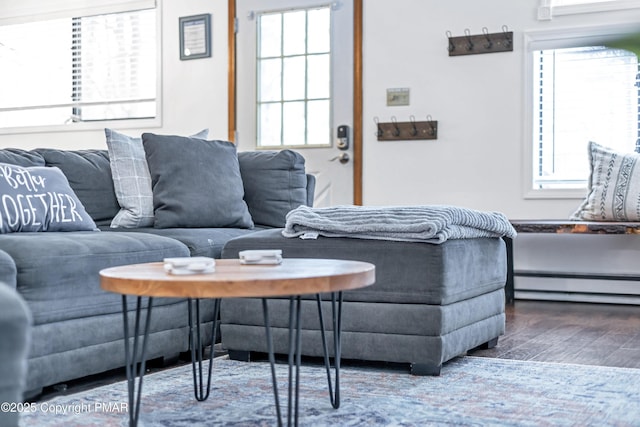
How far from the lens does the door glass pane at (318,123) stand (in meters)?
5.34

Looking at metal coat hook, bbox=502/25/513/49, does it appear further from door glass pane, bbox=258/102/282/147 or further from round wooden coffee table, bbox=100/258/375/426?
round wooden coffee table, bbox=100/258/375/426

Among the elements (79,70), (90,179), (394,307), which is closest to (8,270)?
(394,307)

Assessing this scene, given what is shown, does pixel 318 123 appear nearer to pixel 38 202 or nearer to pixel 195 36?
pixel 195 36

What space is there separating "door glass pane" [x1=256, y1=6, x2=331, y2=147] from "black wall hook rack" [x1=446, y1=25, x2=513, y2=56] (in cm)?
88

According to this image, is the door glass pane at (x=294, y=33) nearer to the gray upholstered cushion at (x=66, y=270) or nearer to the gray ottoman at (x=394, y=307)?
the gray ottoman at (x=394, y=307)

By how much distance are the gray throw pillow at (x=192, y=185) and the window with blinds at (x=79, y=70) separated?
2.54 m

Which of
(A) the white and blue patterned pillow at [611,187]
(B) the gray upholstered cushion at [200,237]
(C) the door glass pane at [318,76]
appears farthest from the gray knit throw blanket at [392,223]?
(C) the door glass pane at [318,76]

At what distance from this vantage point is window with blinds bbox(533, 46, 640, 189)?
184 inches

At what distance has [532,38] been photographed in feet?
15.8

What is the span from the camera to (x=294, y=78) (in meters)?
5.46

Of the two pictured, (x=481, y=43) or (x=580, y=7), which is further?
(x=481, y=43)

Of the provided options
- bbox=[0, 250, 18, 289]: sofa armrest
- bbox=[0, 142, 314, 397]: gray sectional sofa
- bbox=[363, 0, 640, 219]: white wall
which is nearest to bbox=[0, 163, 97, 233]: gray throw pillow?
bbox=[0, 142, 314, 397]: gray sectional sofa

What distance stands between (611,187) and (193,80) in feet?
10.2

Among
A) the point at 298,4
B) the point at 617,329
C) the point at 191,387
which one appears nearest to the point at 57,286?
the point at 191,387
